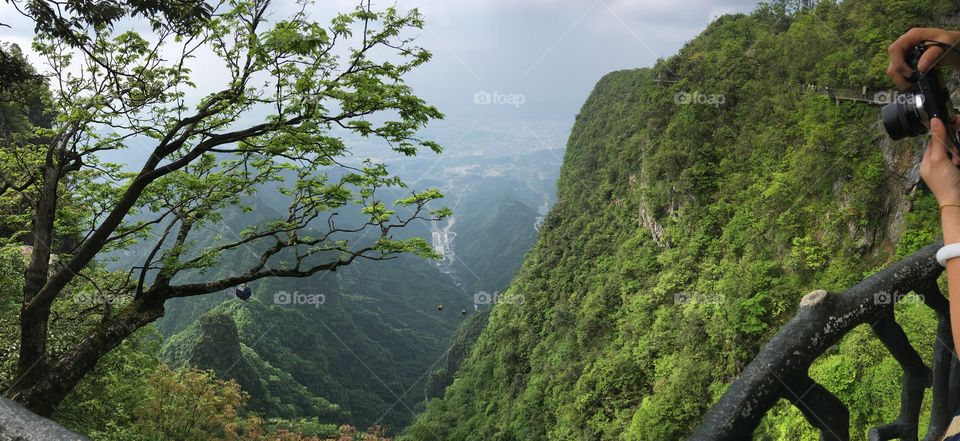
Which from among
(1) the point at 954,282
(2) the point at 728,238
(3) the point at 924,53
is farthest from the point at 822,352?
(2) the point at 728,238

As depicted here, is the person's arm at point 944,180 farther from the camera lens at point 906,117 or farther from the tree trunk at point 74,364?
the tree trunk at point 74,364

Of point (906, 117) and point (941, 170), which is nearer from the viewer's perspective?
point (941, 170)

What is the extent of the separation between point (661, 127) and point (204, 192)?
24.3 meters

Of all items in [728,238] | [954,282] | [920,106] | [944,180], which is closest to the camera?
[954,282]

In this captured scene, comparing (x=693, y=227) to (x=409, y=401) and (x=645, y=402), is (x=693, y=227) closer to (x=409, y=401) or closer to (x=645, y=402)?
(x=645, y=402)

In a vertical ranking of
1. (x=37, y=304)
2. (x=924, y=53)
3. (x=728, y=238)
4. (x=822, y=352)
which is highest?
(x=37, y=304)

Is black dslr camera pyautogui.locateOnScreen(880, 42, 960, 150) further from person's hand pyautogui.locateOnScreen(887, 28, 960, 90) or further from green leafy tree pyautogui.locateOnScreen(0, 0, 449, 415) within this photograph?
green leafy tree pyautogui.locateOnScreen(0, 0, 449, 415)

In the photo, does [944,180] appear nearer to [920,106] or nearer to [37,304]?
[920,106]

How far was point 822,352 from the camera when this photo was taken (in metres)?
1.33

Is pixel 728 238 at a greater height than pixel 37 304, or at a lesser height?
lesser

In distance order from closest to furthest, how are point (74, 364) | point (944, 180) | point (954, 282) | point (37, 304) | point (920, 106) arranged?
point (954, 282)
point (944, 180)
point (920, 106)
point (37, 304)
point (74, 364)

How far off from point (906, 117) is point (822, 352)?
0.68 meters

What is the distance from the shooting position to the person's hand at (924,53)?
1270 millimetres

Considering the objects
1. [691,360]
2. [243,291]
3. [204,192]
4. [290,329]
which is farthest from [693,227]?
[290,329]
